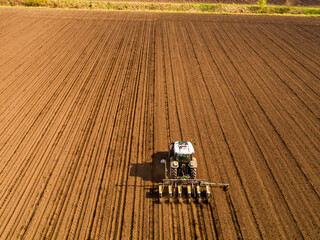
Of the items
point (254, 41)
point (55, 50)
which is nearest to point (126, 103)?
point (55, 50)

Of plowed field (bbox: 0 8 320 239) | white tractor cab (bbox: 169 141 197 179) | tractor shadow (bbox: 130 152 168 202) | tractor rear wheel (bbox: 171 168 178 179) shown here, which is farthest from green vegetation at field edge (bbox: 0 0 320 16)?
tractor rear wheel (bbox: 171 168 178 179)

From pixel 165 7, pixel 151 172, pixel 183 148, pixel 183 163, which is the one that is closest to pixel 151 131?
pixel 151 172

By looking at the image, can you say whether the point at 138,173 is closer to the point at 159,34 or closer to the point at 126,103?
the point at 126,103

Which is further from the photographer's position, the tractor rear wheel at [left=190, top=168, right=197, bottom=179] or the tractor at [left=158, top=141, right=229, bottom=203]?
the tractor rear wheel at [left=190, top=168, right=197, bottom=179]

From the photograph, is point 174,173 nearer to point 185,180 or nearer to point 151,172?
point 185,180

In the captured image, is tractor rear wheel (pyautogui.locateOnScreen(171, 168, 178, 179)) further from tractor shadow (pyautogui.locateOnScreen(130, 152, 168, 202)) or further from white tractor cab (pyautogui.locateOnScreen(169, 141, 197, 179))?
tractor shadow (pyautogui.locateOnScreen(130, 152, 168, 202))
